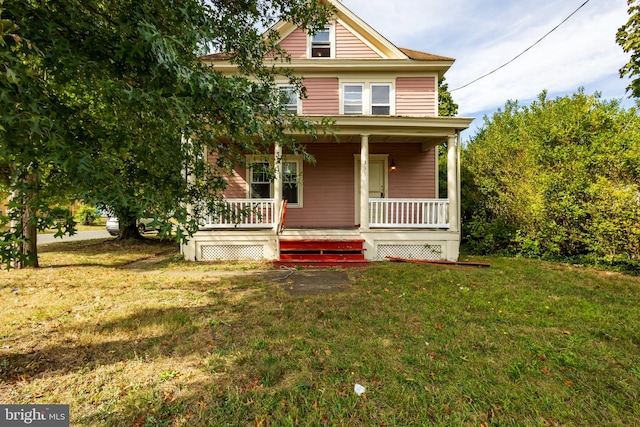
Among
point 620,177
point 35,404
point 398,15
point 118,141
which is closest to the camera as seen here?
point 35,404

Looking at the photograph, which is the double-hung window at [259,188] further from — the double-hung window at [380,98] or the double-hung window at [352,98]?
the double-hung window at [380,98]

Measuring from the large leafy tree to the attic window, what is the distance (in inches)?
316

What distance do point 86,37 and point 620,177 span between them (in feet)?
31.3

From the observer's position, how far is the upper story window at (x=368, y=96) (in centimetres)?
970

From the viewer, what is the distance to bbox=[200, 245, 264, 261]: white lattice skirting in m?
7.62

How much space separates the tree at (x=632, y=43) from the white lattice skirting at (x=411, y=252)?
15.3 feet

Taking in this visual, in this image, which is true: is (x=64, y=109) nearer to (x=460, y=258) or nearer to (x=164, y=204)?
(x=164, y=204)

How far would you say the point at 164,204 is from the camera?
6.93ft

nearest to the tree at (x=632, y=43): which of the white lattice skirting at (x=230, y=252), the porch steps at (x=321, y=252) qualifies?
the porch steps at (x=321, y=252)

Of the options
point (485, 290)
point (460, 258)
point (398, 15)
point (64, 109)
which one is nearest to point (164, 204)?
point (64, 109)

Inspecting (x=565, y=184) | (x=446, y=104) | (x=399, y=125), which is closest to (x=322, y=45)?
(x=399, y=125)

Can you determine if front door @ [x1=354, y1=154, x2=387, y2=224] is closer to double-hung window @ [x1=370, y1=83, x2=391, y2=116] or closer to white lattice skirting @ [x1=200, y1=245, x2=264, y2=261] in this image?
double-hung window @ [x1=370, y1=83, x2=391, y2=116]

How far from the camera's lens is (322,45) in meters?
9.98

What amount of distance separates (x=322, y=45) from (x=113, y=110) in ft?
29.3
